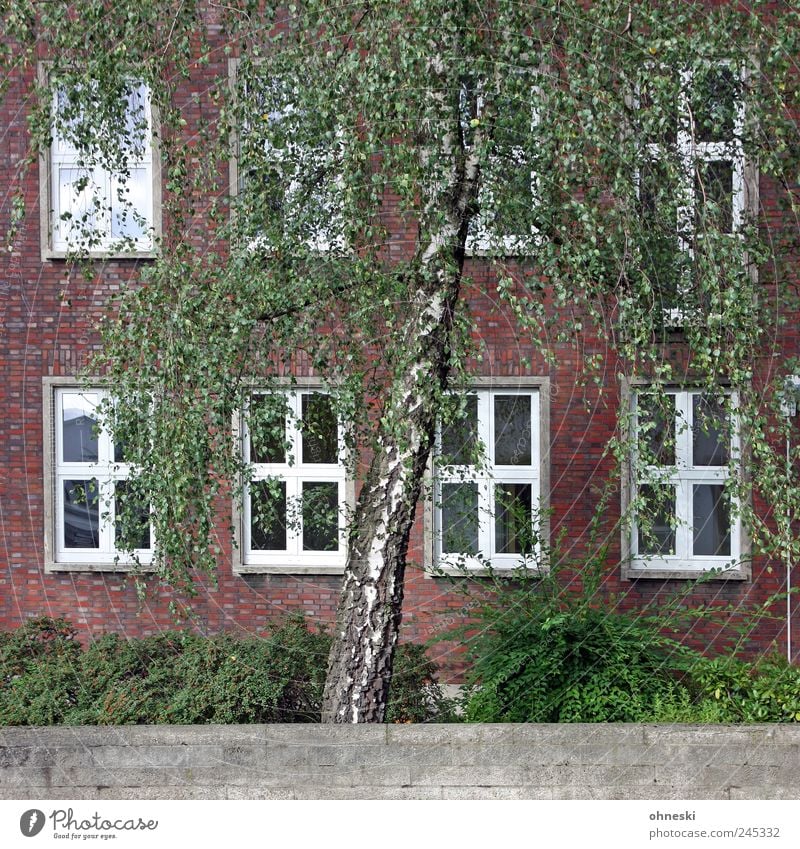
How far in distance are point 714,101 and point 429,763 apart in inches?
155

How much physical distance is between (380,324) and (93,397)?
4931mm

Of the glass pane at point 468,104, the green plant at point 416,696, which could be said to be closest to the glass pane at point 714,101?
the glass pane at point 468,104

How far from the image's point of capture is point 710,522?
9.12m

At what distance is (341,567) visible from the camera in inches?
352

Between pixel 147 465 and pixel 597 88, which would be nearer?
pixel 597 88

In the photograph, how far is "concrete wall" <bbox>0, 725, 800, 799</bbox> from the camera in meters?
4.68

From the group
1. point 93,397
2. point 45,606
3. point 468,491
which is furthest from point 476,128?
point 45,606

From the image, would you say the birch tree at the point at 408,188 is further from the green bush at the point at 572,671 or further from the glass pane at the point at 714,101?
the green bush at the point at 572,671

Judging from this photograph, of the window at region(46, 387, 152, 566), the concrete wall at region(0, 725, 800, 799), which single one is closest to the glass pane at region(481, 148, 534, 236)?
the concrete wall at region(0, 725, 800, 799)

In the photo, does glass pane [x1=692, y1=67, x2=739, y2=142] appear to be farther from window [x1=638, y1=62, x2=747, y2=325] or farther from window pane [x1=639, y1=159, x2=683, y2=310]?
window pane [x1=639, y1=159, x2=683, y2=310]

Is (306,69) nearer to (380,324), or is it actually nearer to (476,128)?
(476,128)

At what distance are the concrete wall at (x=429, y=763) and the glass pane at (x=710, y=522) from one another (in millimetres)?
4501

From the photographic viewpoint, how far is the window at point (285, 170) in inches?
179
